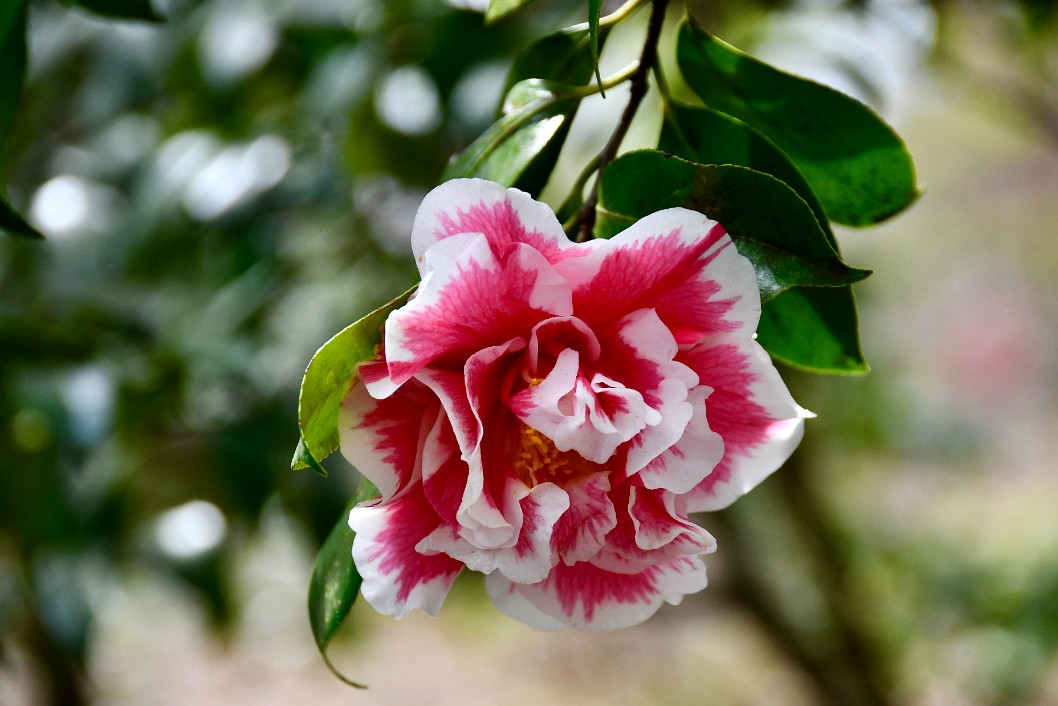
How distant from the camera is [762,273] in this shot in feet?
1.16

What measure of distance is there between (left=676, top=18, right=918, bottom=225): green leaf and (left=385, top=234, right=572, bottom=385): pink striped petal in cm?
18

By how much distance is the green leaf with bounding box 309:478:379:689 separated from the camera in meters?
0.40

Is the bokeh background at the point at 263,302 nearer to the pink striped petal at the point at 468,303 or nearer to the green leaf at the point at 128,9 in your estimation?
the green leaf at the point at 128,9

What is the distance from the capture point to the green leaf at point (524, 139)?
1.36 ft

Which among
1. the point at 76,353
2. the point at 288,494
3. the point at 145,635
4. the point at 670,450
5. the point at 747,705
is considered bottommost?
the point at 145,635

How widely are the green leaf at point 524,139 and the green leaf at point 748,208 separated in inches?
1.8

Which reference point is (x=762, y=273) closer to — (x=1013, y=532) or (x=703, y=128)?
(x=703, y=128)

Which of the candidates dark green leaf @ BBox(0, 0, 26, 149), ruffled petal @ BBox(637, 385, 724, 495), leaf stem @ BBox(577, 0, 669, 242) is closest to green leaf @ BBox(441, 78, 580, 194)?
leaf stem @ BBox(577, 0, 669, 242)

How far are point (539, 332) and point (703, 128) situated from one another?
0.47ft

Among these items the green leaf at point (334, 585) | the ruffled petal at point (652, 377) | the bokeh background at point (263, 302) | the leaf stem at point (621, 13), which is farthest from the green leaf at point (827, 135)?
the bokeh background at point (263, 302)

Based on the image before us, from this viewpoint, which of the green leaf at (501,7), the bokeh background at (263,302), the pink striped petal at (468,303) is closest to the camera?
the pink striped petal at (468,303)

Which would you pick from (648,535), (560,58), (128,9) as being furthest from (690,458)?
(128,9)

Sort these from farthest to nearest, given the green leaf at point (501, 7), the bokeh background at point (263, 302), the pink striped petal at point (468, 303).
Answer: the bokeh background at point (263, 302) → the green leaf at point (501, 7) → the pink striped petal at point (468, 303)

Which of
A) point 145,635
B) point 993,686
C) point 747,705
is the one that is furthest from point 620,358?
point 145,635
